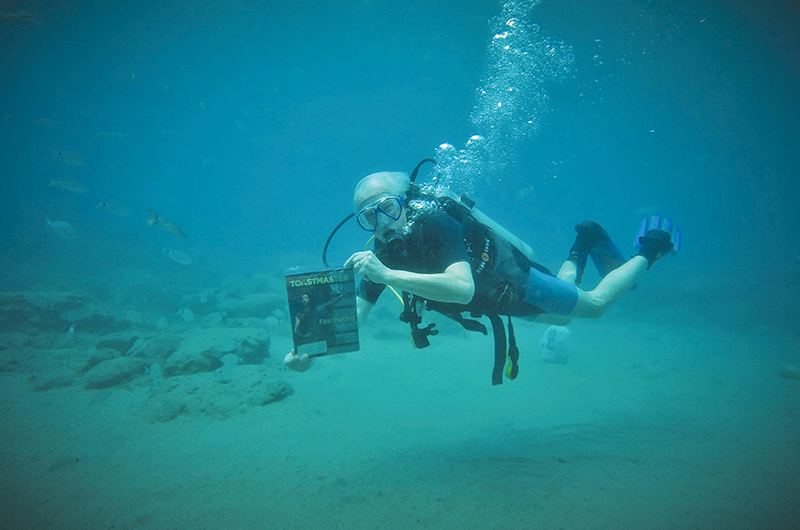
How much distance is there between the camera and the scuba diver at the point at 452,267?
7.72 ft

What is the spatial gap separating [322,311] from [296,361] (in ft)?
1.75

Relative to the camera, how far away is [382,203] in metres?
2.79

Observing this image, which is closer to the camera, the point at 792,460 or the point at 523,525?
the point at 523,525

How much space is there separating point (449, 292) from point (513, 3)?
73.1ft

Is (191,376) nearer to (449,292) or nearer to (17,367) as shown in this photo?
(17,367)

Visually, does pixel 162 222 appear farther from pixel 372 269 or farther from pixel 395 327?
pixel 372 269

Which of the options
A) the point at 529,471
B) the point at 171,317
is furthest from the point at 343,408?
the point at 171,317

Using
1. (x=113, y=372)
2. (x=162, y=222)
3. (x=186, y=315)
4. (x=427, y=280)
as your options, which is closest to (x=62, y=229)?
(x=162, y=222)

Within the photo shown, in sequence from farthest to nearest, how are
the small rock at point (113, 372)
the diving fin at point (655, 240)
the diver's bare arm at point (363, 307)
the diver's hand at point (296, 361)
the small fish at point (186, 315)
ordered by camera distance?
the small fish at point (186, 315), the small rock at point (113, 372), the diving fin at point (655, 240), the diver's bare arm at point (363, 307), the diver's hand at point (296, 361)

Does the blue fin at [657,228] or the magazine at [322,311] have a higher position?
the blue fin at [657,228]

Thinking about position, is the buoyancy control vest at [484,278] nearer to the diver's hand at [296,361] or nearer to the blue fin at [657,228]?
the diver's hand at [296,361]

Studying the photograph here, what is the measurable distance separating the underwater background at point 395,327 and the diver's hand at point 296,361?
121cm

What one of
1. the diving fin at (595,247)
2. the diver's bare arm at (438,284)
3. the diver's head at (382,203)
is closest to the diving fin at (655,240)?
the diving fin at (595,247)

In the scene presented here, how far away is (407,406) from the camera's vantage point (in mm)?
4973
